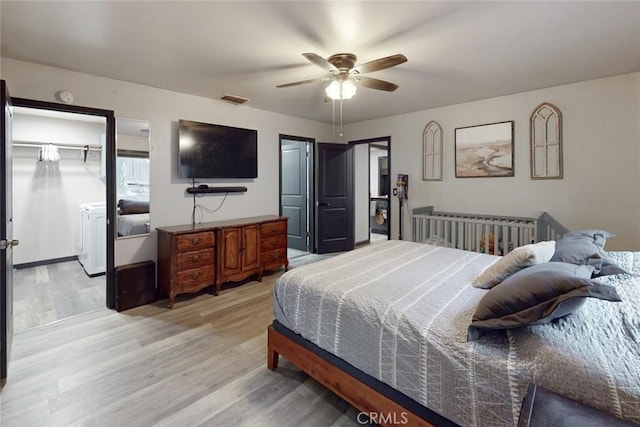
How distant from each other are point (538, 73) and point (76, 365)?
4.97m

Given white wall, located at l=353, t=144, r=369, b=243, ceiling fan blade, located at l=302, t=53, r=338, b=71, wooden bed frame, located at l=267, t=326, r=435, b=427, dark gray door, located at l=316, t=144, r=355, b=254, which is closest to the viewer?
wooden bed frame, located at l=267, t=326, r=435, b=427

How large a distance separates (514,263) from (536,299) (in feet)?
1.91

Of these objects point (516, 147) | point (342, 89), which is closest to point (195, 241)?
point (342, 89)

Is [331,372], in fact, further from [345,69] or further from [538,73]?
[538,73]

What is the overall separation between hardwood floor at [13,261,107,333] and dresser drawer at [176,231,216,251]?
1.13 m

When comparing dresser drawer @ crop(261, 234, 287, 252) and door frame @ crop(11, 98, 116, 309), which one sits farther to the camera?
dresser drawer @ crop(261, 234, 287, 252)

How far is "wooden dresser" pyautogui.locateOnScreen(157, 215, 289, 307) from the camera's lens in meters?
3.33

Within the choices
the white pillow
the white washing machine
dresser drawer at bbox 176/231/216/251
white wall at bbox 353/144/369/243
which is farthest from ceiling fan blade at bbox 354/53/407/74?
the white washing machine

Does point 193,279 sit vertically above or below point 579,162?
below

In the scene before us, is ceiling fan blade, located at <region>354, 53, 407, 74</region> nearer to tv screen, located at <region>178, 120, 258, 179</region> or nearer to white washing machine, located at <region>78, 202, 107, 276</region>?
tv screen, located at <region>178, 120, 258, 179</region>

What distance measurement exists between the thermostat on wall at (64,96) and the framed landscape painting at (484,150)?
472 cm

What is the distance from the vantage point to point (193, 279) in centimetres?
345

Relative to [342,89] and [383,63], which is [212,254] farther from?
[383,63]

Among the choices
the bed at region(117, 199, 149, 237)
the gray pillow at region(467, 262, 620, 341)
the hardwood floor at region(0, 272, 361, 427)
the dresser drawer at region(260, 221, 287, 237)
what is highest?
the bed at region(117, 199, 149, 237)
